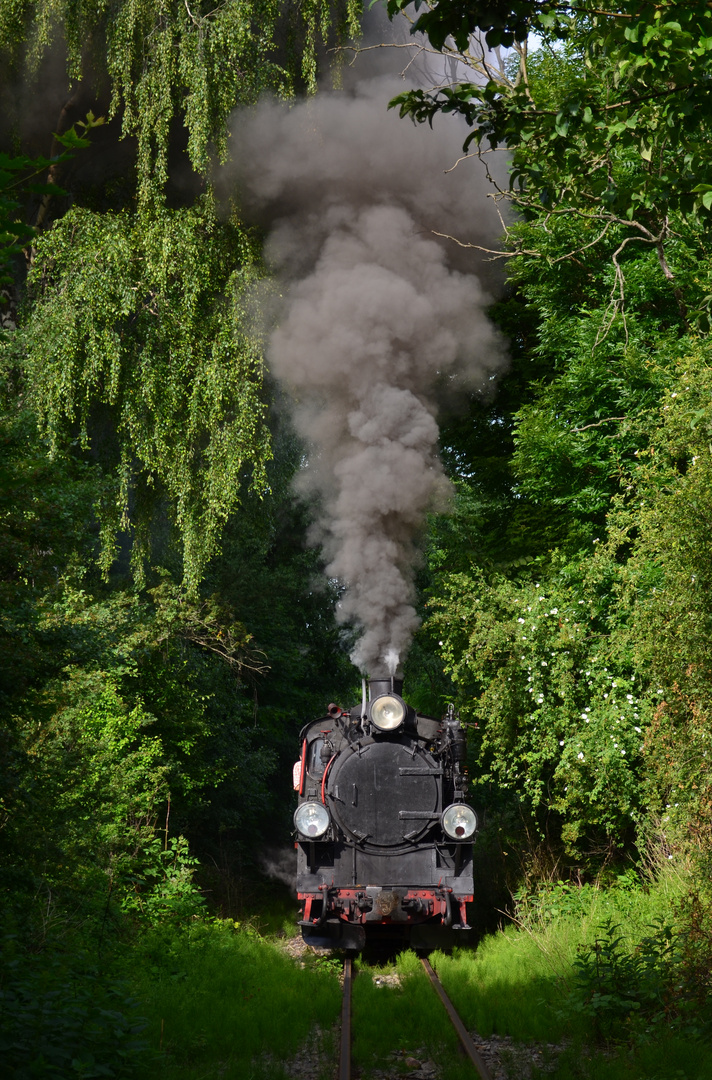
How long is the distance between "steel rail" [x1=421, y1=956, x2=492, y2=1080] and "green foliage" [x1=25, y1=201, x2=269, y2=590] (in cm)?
476

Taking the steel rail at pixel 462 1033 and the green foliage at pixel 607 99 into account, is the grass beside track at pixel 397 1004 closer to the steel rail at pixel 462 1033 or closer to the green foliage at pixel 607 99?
the steel rail at pixel 462 1033

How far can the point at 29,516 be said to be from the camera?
21.6 ft

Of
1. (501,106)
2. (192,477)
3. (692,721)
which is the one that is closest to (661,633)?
(692,721)

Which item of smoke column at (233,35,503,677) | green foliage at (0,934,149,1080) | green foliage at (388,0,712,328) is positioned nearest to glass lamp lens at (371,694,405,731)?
smoke column at (233,35,503,677)

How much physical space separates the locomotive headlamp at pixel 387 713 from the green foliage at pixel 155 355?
8.45 feet

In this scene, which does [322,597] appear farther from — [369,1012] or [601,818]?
[369,1012]

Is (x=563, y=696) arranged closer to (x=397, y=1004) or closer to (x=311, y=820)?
(x=311, y=820)

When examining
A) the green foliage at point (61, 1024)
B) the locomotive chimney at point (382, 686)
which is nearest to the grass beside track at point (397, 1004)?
the green foliage at point (61, 1024)

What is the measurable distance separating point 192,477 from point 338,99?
192 inches

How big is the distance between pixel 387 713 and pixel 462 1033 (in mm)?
3296

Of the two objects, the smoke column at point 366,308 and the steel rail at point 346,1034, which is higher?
the smoke column at point 366,308

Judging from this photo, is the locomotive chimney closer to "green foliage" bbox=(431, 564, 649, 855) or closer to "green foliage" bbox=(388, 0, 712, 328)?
"green foliage" bbox=(431, 564, 649, 855)

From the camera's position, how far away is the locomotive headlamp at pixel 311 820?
820cm

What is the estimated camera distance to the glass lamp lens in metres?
8.48
